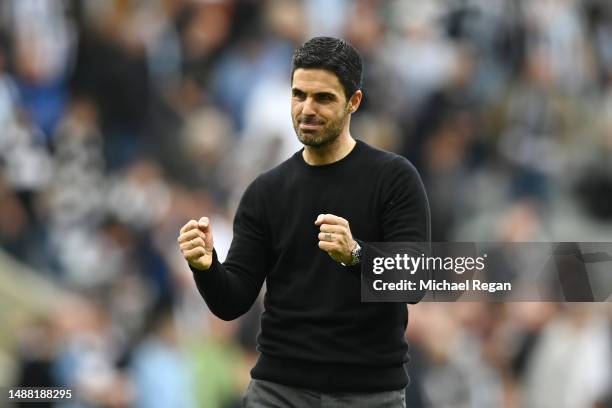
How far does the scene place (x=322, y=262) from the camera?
419 centimetres

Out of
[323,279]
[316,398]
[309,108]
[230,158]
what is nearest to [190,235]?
[323,279]

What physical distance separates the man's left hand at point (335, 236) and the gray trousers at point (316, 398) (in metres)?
0.54

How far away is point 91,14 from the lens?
31.2ft

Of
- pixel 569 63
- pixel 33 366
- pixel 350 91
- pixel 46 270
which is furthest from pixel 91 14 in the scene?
pixel 350 91

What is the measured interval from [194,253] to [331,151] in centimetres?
62

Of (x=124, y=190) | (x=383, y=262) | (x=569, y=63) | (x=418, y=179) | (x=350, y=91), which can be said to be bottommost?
(x=383, y=262)

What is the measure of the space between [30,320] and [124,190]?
1197mm

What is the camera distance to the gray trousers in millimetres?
4148

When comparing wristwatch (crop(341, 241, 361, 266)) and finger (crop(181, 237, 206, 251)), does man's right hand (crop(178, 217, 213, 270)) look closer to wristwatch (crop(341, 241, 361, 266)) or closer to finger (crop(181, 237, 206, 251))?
finger (crop(181, 237, 206, 251))

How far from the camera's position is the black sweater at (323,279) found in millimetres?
4141

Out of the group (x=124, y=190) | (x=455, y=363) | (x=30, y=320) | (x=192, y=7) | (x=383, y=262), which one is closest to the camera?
(x=383, y=262)

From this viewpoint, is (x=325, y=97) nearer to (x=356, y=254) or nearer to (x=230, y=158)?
(x=356, y=254)

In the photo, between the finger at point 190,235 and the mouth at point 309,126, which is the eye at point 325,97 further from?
the finger at point 190,235

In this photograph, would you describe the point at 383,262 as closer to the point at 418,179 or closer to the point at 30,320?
the point at 418,179
